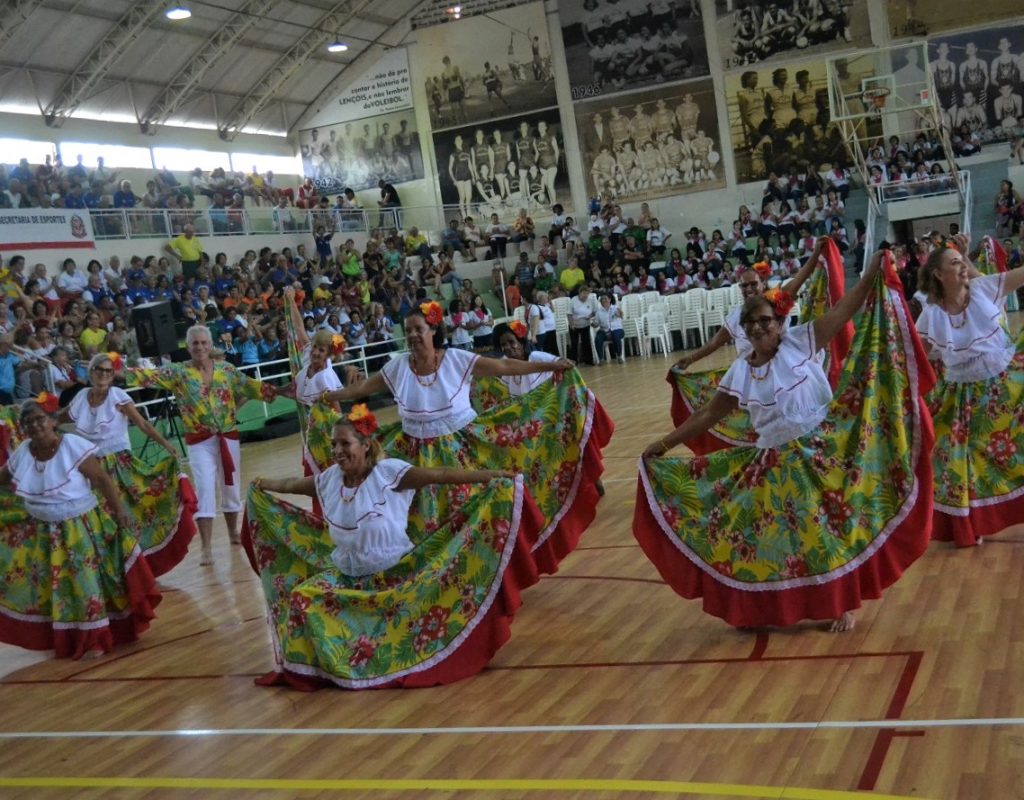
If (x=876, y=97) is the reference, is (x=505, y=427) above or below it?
below

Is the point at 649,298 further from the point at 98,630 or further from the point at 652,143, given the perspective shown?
the point at 98,630

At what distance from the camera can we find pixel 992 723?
13.9ft

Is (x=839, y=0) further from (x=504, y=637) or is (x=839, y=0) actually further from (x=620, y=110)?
(x=504, y=637)

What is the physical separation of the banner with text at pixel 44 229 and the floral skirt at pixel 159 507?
12370mm

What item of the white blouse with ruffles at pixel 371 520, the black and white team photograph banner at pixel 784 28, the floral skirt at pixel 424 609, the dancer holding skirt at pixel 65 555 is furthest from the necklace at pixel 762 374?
the black and white team photograph banner at pixel 784 28

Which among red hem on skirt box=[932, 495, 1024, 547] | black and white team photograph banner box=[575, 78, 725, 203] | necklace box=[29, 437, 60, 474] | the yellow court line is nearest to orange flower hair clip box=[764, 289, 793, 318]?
red hem on skirt box=[932, 495, 1024, 547]

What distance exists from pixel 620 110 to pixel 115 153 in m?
11.8

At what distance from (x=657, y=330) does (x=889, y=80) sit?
676cm

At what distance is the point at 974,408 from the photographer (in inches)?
268

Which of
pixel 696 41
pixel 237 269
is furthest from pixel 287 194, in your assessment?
pixel 696 41

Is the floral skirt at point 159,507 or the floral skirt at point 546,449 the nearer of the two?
the floral skirt at point 546,449

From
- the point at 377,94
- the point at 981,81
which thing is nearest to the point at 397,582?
the point at 981,81

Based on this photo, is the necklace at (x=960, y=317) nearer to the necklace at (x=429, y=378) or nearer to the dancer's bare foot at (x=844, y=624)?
the dancer's bare foot at (x=844, y=624)

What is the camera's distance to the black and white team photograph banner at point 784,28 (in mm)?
27922
